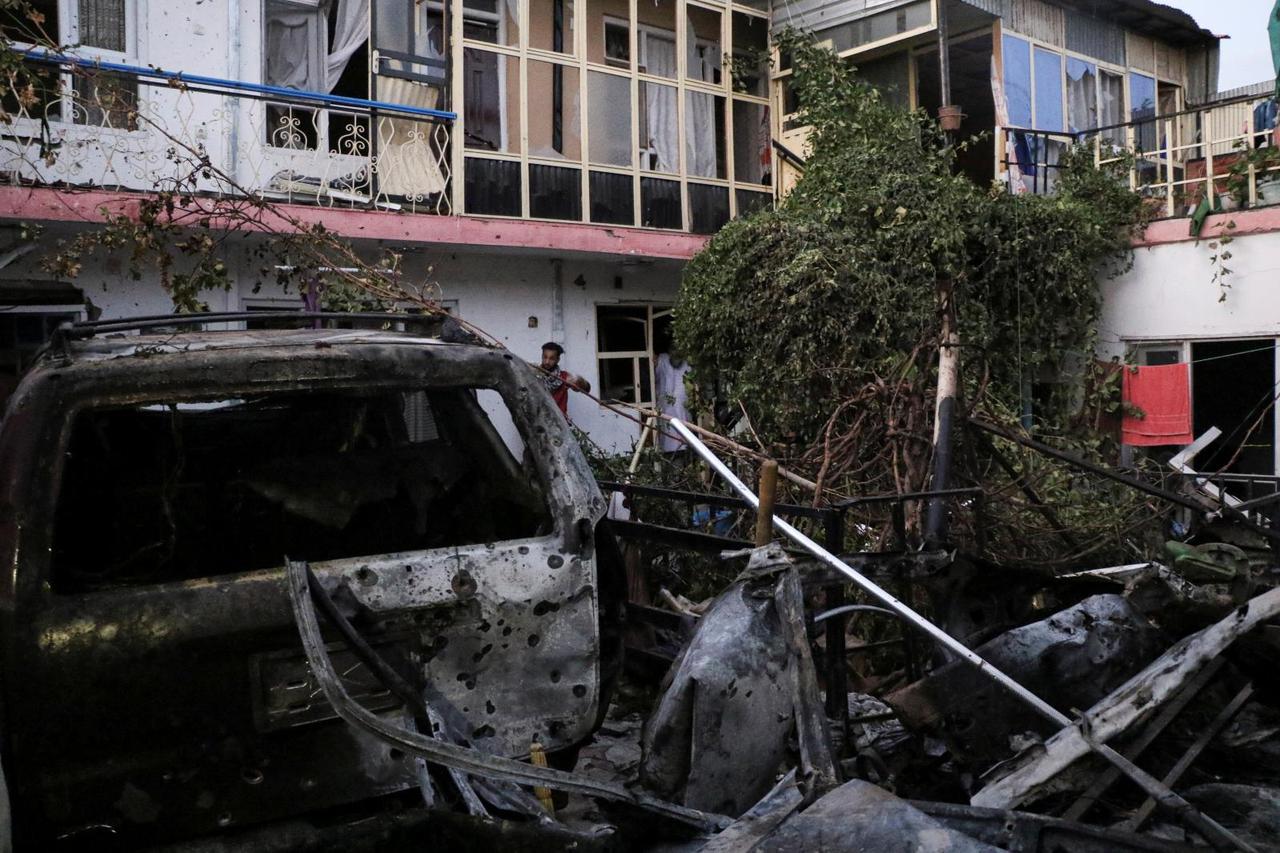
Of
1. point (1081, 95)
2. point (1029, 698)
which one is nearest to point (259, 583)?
point (1029, 698)

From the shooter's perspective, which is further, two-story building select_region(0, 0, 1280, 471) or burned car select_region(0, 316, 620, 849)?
two-story building select_region(0, 0, 1280, 471)

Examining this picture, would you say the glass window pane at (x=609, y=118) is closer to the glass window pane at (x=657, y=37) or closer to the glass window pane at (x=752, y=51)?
the glass window pane at (x=657, y=37)

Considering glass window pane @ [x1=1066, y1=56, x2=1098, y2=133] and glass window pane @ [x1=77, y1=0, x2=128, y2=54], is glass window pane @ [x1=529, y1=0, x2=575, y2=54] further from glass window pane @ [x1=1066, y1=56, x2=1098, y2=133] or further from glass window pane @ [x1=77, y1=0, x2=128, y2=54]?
glass window pane @ [x1=1066, y1=56, x2=1098, y2=133]

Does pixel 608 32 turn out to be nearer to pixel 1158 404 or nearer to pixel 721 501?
pixel 1158 404

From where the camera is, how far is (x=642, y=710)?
425 centimetres

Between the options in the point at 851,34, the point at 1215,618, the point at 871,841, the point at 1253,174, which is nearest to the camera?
the point at 871,841

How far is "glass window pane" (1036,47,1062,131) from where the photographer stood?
14305mm

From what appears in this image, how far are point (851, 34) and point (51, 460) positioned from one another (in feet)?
43.3

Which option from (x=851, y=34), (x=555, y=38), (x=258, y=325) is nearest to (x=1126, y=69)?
(x=851, y=34)

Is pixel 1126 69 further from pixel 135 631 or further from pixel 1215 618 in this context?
pixel 135 631

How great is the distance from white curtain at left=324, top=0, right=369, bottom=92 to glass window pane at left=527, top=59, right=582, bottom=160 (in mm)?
2042

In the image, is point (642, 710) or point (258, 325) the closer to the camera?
point (642, 710)

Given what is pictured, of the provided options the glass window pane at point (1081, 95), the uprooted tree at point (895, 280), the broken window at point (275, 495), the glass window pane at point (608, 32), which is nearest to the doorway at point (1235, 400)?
the uprooted tree at point (895, 280)

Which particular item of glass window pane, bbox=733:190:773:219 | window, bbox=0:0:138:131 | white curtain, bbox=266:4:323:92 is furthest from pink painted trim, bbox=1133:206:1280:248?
window, bbox=0:0:138:131
